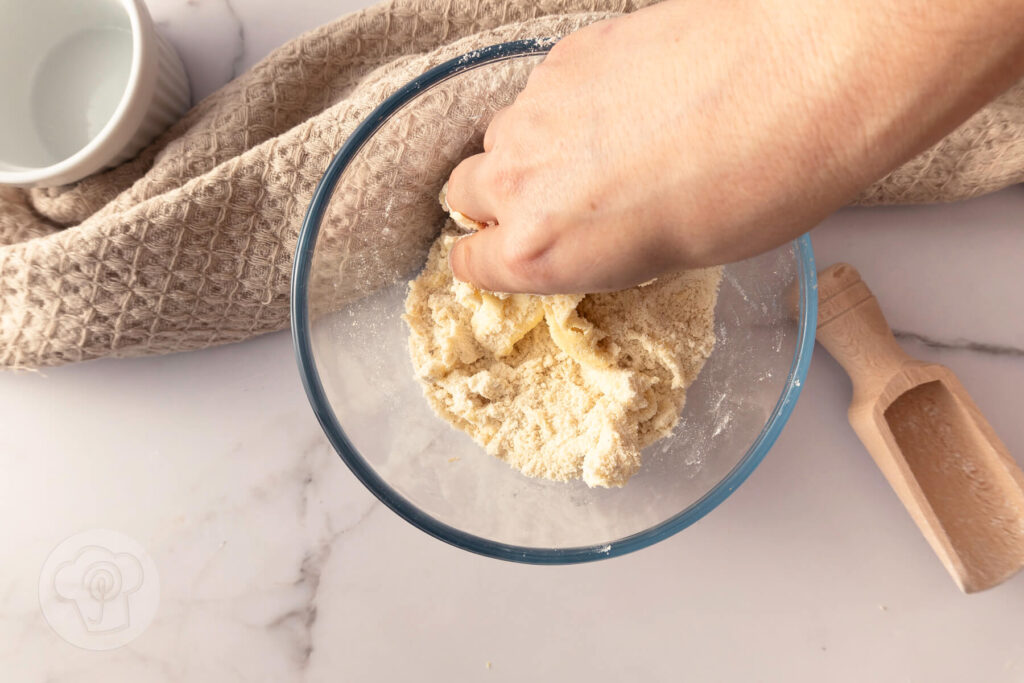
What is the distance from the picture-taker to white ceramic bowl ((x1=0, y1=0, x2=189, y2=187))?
725mm

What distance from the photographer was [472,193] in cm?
52

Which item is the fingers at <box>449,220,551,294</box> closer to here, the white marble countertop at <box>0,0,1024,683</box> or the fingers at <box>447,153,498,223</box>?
the fingers at <box>447,153,498,223</box>

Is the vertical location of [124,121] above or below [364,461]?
above

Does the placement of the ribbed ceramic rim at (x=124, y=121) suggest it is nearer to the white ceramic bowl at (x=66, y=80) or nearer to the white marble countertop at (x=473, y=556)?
the white ceramic bowl at (x=66, y=80)

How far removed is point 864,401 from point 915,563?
0.66 ft

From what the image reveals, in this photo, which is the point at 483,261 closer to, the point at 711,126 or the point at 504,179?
the point at 504,179

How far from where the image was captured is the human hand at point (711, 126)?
0.33m

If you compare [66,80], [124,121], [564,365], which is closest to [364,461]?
[564,365]

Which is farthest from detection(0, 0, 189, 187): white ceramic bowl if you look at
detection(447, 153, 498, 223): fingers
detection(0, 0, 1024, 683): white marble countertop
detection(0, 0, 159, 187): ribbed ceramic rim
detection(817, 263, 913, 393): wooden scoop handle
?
detection(817, 263, 913, 393): wooden scoop handle

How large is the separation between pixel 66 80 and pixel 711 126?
2.42 ft

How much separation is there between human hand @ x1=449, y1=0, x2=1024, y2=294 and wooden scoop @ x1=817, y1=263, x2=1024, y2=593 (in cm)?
35

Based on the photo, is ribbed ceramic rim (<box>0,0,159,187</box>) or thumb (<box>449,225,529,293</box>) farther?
ribbed ceramic rim (<box>0,0,159,187</box>)

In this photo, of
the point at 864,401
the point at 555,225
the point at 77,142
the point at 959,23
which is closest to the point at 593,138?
the point at 555,225

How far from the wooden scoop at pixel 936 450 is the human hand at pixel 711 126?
1.14 ft
